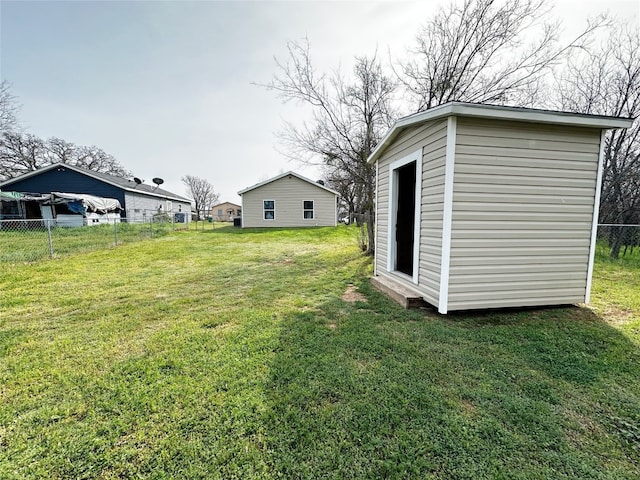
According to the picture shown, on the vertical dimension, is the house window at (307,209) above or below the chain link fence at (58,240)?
above

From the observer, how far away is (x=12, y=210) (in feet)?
47.4

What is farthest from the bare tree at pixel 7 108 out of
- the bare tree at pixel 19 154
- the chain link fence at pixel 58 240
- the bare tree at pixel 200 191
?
the bare tree at pixel 200 191

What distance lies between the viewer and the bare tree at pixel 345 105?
8.16m

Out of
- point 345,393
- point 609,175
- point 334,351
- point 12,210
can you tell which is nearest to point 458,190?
point 334,351

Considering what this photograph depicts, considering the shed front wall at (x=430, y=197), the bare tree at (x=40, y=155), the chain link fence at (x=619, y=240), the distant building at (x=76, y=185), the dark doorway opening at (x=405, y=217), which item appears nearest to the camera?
the shed front wall at (x=430, y=197)

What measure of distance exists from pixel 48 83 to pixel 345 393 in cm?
1506

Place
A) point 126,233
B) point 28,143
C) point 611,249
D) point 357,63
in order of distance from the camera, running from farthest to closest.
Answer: point 28,143
point 126,233
point 357,63
point 611,249

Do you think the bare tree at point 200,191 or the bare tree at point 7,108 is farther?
the bare tree at point 200,191

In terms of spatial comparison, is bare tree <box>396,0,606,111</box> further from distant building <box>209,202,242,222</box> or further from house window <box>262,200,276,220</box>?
distant building <box>209,202,242,222</box>

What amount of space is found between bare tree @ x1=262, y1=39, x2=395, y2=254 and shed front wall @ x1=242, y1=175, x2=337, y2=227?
836 cm

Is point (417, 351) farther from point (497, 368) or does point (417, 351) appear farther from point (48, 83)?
point (48, 83)

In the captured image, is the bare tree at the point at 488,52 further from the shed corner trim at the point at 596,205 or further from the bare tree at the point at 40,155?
the bare tree at the point at 40,155

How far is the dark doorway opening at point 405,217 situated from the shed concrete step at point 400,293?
0.57m

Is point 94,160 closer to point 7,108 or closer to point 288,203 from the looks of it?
point 7,108
